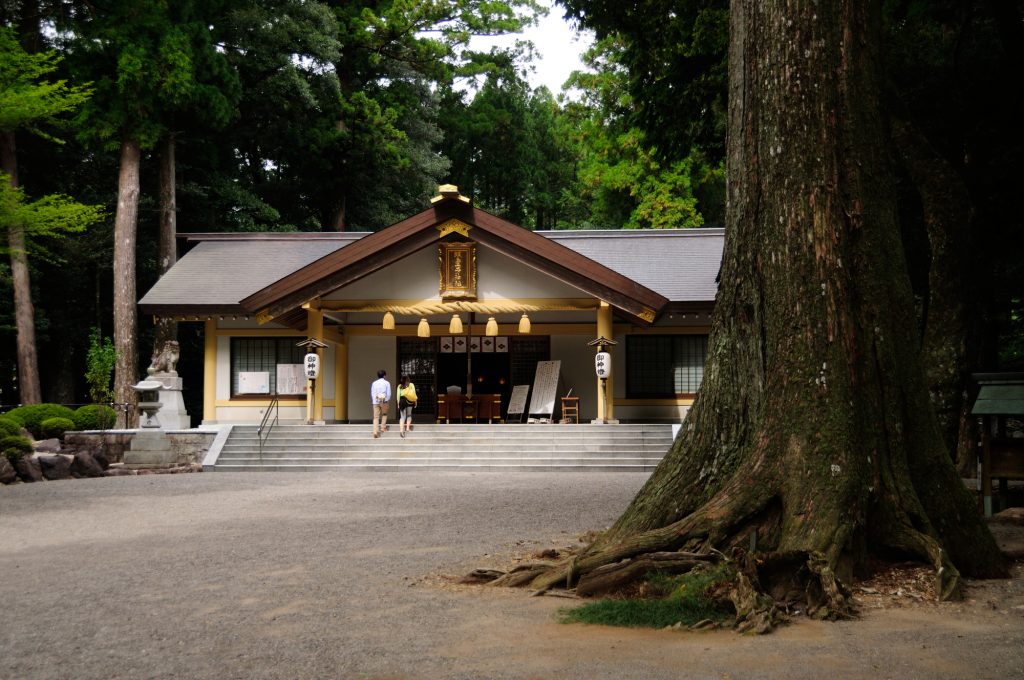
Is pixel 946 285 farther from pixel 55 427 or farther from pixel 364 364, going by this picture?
pixel 55 427

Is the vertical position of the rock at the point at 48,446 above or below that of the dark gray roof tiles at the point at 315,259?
below

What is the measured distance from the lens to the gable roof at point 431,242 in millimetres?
19547

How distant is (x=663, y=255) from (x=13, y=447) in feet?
53.1

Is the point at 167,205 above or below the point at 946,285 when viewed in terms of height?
above

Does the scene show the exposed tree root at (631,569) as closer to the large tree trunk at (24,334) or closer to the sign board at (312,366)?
the sign board at (312,366)

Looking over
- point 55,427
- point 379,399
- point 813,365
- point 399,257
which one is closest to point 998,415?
point 813,365

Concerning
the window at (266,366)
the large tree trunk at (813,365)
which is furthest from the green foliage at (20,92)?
the large tree trunk at (813,365)

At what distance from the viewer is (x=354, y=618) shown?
5336mm

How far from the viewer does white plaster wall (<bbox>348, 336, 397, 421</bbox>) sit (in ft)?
76.9

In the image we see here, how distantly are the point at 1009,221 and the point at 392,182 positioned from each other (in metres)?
23.8

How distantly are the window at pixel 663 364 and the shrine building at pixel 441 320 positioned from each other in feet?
0.08

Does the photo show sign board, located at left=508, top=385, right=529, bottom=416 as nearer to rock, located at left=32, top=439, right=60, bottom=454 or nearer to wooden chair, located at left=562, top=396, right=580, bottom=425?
wooden chair, located at left=562, top=396, right=580, bottom=425

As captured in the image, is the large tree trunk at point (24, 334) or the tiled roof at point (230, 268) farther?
the large tree trunk at point (24, 334)

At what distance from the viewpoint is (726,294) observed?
22.3ft
